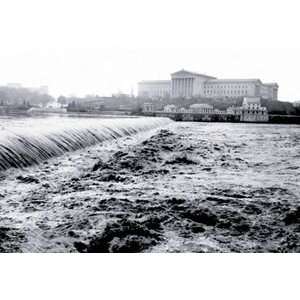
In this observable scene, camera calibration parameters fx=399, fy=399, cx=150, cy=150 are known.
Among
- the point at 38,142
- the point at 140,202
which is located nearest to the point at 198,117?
the point at 38,142

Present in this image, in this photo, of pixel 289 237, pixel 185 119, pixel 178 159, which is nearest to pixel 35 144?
pixel 178 159

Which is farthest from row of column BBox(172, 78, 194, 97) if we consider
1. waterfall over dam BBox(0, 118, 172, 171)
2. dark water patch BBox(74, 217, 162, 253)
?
dark water patch BBox(74, 217, 162, 253)

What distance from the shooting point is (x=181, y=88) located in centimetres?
2003

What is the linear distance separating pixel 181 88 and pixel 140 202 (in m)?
17.7

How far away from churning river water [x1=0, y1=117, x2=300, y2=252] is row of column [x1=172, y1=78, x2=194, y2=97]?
1383 centimetres

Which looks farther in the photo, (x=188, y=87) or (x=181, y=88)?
(x=181, y=88)

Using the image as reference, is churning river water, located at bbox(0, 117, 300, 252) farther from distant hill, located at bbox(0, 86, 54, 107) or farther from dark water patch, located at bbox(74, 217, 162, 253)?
distant hill, located at bbox(0, 86, 54, 107)

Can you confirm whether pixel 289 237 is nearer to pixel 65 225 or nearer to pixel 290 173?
pixel 65 225

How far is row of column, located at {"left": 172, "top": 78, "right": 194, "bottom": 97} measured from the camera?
60.4 ft

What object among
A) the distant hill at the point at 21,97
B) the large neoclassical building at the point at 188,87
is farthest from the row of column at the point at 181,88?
the distant hill at the point at 21,97

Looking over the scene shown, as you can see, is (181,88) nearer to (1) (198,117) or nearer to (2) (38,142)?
(1) (198,117)

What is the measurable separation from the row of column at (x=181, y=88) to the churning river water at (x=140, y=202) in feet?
45.4

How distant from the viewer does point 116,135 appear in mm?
8008

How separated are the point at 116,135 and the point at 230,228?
594 centimetres
